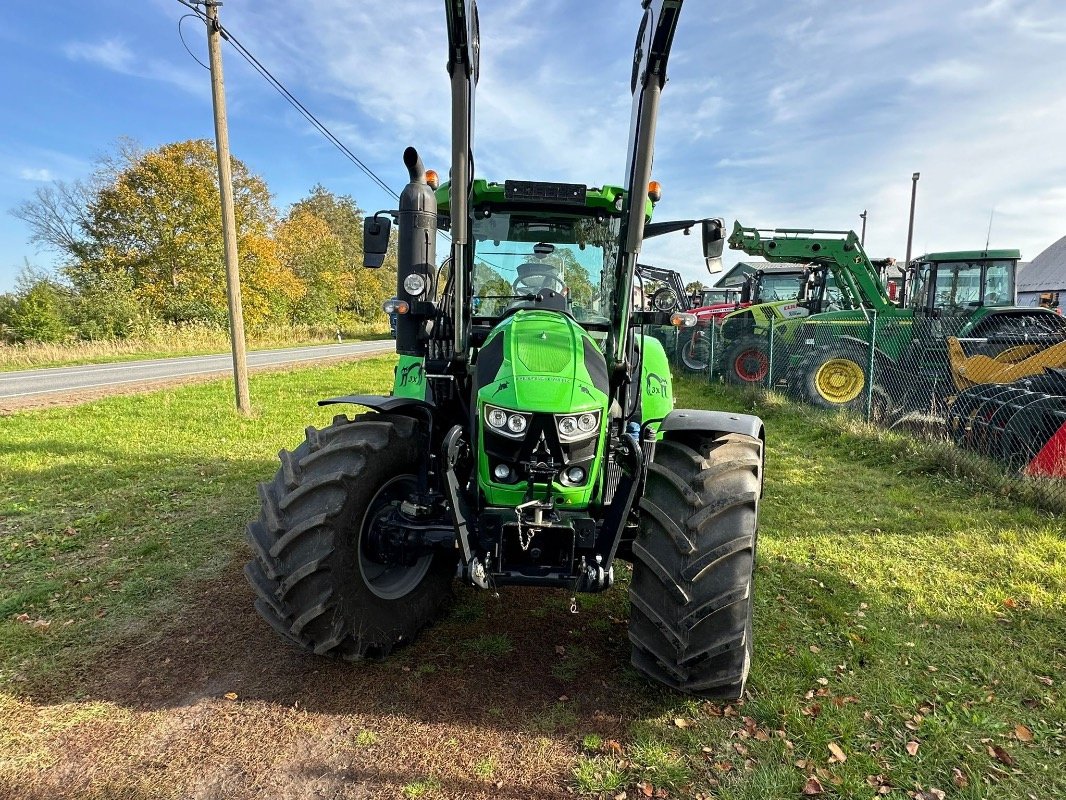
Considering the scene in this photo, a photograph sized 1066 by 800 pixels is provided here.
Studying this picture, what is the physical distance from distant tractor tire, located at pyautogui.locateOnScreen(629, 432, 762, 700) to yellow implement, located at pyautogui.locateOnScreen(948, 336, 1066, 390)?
7746 millimetres

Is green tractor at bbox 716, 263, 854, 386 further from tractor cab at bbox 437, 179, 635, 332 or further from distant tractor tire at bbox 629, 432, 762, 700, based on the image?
distant tractor tire at bbox 629, 432, 762, 700

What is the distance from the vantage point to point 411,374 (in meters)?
4.62

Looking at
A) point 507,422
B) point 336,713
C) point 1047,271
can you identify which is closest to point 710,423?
point 507,422

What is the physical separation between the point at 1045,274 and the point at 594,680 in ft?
185

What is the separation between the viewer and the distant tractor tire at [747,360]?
42.6ft

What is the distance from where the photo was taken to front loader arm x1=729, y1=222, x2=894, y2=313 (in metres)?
12.9

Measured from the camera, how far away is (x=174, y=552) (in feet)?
14.6

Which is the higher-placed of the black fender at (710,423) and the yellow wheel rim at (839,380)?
the black fender at (710,423)

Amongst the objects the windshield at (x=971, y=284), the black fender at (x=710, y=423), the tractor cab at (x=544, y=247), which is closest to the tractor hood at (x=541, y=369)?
the black fender at (x=710, y=423)

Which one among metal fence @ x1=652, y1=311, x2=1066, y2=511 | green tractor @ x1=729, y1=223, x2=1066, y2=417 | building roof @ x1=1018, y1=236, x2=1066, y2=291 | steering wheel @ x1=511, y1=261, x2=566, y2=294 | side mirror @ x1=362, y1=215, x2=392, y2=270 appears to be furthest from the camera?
building roof @ x1=1018, y1=236, x2=1066, y2=291

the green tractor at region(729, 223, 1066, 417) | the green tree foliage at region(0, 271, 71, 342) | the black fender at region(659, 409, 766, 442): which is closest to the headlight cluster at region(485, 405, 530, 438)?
the black fender at region(659, 409, 766, 442)

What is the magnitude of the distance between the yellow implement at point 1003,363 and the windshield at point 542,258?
7.33 m

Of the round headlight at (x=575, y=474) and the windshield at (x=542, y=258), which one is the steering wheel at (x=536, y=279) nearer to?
the windshield at (x=542, y=258)

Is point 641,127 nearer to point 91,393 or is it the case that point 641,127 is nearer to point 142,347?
point 91,393
